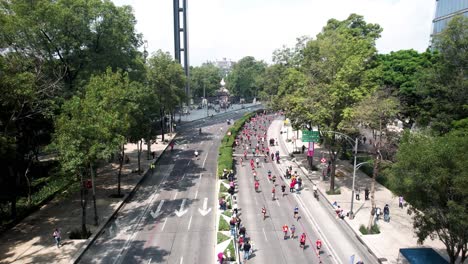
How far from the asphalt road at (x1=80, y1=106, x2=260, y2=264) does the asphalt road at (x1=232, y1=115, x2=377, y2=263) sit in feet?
10.9

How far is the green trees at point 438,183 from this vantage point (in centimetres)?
1742

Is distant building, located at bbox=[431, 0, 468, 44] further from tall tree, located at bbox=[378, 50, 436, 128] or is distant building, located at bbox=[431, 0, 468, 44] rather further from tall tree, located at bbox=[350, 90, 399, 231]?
tall tree, located at bbox=[350, 90, 399, 231]

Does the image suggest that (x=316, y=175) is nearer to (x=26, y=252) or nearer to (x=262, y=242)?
(x=262, y=242)

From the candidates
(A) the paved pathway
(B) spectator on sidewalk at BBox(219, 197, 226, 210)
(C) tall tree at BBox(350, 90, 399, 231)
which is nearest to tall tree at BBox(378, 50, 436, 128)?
(C) tall tree at BBox(350, 90, 399, 231)

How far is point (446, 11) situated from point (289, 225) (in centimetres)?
5466

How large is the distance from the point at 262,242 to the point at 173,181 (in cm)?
1806

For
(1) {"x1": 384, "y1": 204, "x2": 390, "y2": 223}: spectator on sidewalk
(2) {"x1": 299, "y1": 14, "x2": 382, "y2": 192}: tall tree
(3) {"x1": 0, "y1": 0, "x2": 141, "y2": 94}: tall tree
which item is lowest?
(1) {"x1": 384, "y1": 204, "x2": 390, "y2": 223}: spectator on sidewalk

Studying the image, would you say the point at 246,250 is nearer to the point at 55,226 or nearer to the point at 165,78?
the point at 55,226

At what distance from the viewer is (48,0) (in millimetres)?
35031

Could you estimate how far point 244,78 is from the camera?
149 metres

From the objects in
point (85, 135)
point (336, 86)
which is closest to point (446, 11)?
point (336, 86)

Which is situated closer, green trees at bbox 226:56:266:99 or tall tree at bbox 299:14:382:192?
tall tree at bbox 299:14:382:192

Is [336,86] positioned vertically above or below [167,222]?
above

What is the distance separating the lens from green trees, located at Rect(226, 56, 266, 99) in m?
149
